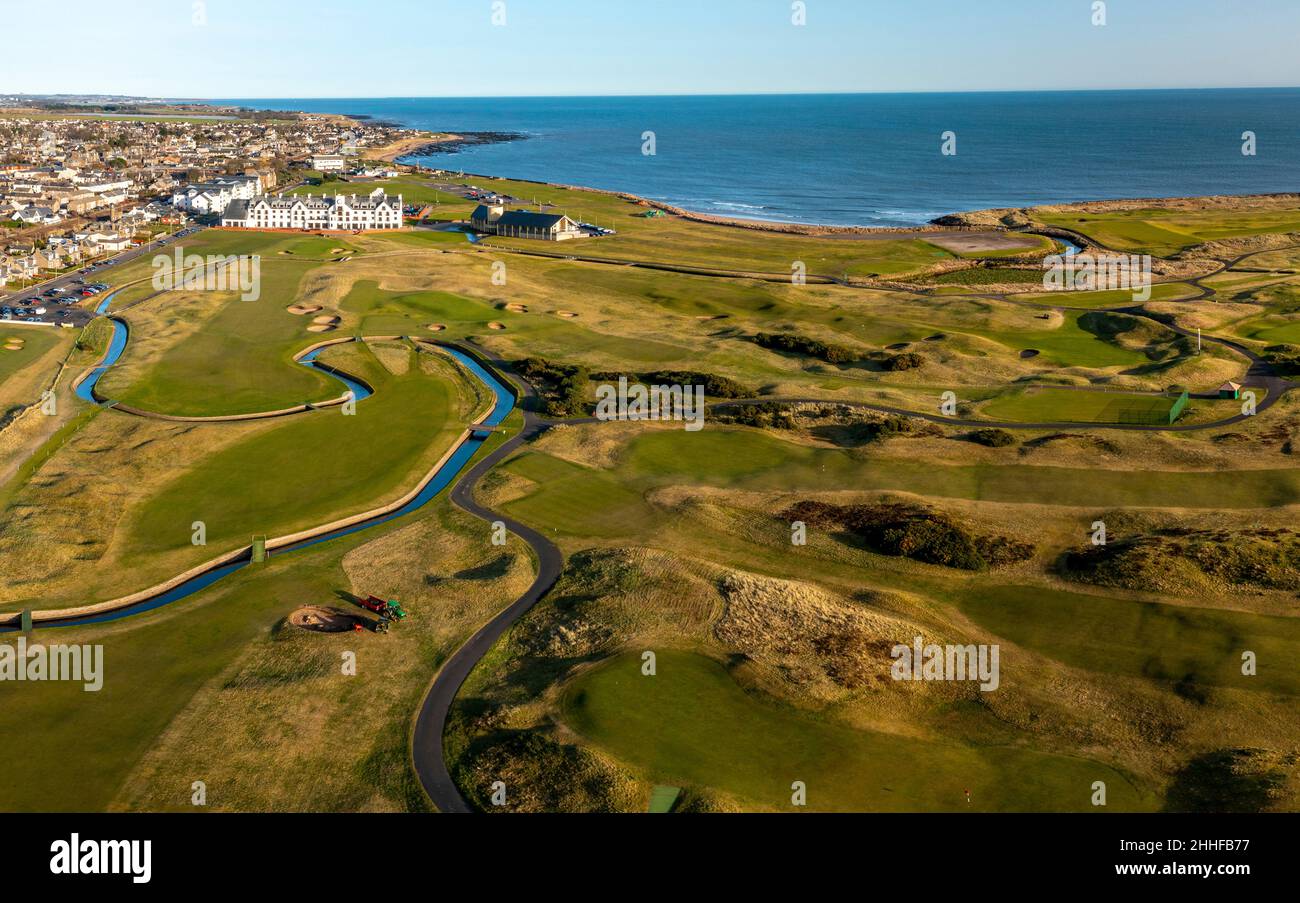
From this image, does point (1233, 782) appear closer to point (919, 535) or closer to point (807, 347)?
point (919, 535)

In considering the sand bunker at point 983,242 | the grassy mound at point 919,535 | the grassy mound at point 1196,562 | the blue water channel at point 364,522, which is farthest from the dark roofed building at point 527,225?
the grassy mound at point 1196,562

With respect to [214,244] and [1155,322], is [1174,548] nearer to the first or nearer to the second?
[1155,322]

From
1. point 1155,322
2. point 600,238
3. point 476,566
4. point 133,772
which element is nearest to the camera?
point 133,772

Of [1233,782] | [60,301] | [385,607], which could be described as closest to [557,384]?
[385,607]

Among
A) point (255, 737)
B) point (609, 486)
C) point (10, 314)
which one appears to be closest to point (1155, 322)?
point (609, 486)

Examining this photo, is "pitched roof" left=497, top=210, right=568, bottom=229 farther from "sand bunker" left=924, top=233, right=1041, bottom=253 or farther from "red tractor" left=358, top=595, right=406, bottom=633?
"red tractor" left=358, top=595, right=406, bottom=633

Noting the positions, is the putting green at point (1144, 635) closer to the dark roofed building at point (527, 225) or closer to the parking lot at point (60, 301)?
the parking lot at point (60, 301)
